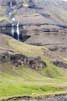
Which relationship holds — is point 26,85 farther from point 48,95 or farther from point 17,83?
point 48,95

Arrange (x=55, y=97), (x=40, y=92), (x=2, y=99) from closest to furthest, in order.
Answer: (x=2, y=99)
(x=55, y=97)
(x=40, y=92)

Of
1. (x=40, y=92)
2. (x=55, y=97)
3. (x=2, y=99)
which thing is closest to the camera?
(x=2, y=99)

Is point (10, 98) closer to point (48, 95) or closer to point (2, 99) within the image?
point (2, 99)

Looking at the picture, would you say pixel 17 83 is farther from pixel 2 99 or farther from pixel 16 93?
pixel 2 99

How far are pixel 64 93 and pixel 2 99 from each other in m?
31.7

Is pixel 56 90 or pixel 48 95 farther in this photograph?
pixel 56 90

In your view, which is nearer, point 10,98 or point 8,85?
point 10,98

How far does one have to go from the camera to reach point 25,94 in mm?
181750

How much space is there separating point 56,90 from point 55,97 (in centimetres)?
1944

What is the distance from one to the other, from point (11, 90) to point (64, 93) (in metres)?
20.0

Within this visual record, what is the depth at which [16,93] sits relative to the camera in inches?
7195

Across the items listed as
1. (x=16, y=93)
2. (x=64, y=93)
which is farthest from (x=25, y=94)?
(x=64, y=93)

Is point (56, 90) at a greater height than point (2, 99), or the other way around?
point (2, 99)

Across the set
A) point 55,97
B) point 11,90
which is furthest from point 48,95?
point 11,90
